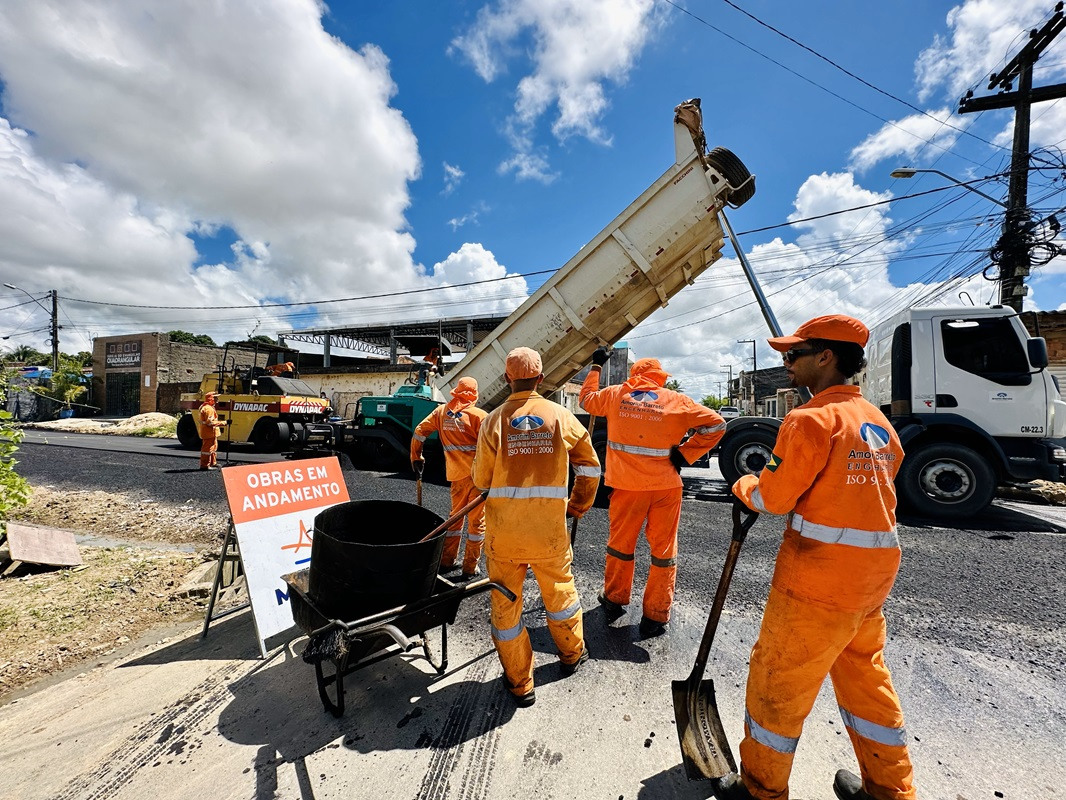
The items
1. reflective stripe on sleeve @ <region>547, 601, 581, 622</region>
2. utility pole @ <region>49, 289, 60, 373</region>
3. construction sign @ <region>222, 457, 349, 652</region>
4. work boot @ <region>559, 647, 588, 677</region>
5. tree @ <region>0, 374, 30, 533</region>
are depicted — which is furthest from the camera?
utility pole @ <region>49, 289, 60, 373</region>

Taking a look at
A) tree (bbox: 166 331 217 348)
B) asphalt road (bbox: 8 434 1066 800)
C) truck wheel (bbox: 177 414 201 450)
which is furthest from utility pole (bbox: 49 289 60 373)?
asphalt road (bbox: 8 434 1066 800)

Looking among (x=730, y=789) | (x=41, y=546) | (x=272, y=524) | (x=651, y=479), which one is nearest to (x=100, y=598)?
(x=41, y=546)

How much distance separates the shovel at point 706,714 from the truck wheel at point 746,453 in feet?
15.5

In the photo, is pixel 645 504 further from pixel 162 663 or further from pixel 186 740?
pixel 162 663

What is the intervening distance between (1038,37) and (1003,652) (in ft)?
50.7

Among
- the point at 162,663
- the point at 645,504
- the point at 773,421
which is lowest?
the point at 162,663

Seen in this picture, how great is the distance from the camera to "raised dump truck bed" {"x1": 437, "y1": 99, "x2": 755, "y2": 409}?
4.97 meters

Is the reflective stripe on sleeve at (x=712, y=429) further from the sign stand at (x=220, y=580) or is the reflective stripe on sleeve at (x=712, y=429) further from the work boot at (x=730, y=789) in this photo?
the sign stand at (x=220, y=580)

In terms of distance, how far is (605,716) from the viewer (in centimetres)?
211

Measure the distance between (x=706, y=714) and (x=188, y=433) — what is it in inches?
593

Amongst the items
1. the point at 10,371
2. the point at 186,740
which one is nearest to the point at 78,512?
the point at 10,371

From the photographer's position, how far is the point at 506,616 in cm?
214

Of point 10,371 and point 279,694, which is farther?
point 10,371

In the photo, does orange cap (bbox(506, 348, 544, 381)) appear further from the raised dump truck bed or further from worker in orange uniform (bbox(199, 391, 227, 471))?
worker in orange uniform (bbox(199, 391, 227, 471))
